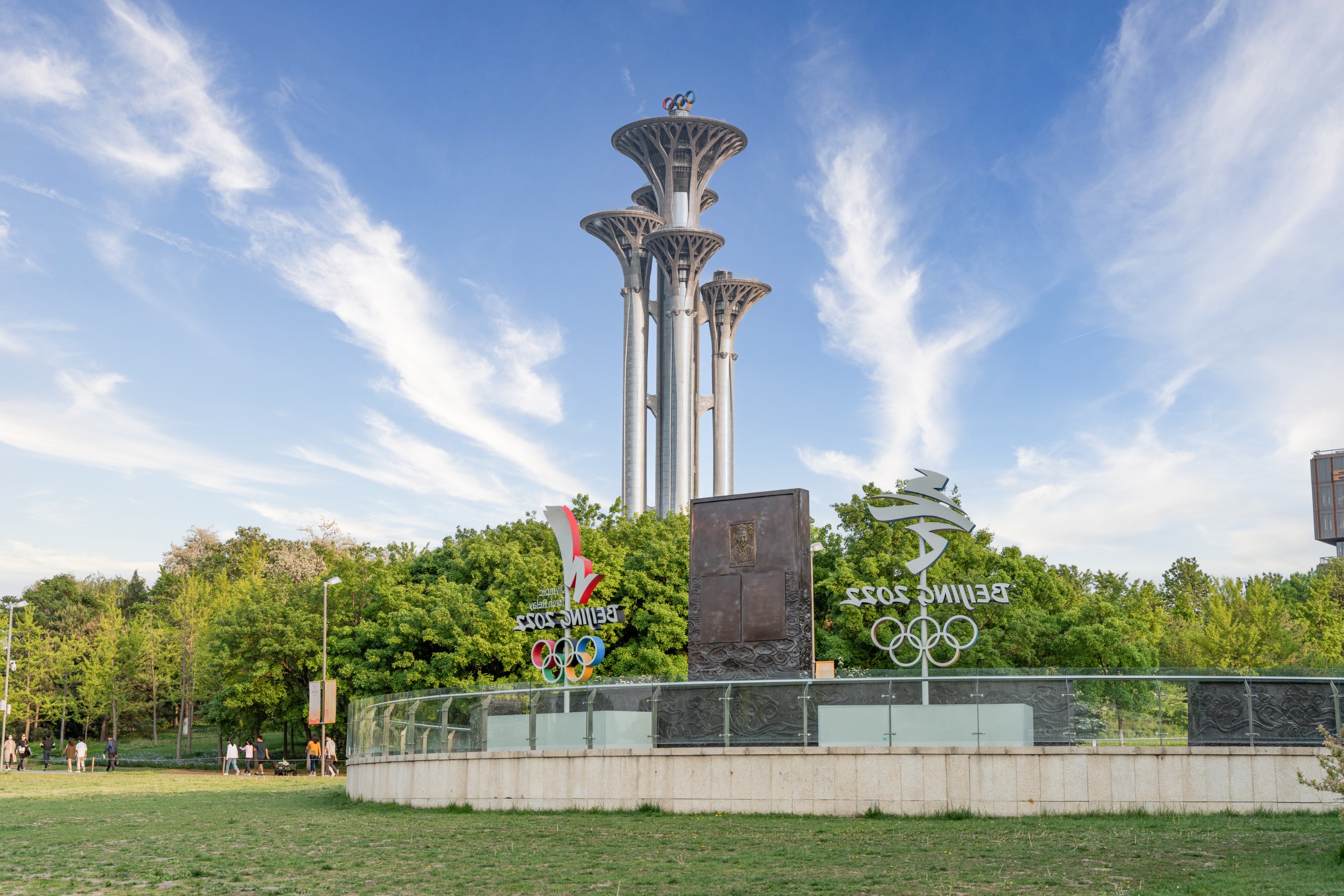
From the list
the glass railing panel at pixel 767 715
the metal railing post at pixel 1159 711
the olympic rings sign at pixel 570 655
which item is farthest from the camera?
the olympic rings sign at pixel 570 655

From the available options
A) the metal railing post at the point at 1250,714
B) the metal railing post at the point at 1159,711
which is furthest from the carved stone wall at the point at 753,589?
the metal railing post at the point at 1250,714

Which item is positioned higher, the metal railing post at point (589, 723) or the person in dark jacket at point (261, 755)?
the metal railing post at point (589, 723)

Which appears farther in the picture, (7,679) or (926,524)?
(7,679)

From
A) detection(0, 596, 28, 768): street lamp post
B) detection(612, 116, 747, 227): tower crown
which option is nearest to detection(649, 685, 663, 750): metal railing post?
detection(0, 596, 28, 768): street lamp post

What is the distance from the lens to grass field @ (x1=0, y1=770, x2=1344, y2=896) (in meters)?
12.6

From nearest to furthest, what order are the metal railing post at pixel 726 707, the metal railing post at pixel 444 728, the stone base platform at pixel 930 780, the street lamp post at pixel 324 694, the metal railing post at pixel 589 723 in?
the stone base platform at pixel 930 780 → the metal railing post at pixel 726 707 → the metal railing post at pixel 589 723 → the metal railing post at pixel 444 728 → the street lamp post at pixel 324 694

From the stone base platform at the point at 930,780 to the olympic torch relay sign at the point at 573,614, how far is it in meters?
6.58

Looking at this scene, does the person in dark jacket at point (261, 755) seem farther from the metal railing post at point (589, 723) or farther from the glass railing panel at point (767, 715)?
the glass railing panel at point (767, 715)

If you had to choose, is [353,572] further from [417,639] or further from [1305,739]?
[1305,739]

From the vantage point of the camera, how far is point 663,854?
1547 cm

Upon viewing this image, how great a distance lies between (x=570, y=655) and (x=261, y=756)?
39662mm

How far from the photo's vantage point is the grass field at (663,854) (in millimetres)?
12617

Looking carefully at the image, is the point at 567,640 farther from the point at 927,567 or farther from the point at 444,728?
the point at 927,567

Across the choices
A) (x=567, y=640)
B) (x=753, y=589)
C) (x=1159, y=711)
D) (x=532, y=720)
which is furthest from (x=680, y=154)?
(x=1159, y=711)
